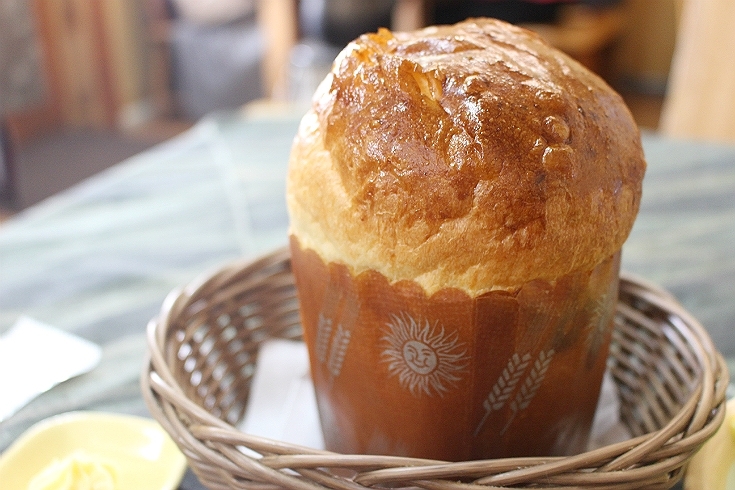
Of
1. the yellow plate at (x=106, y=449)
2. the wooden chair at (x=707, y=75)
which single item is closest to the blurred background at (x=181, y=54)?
the wooden chair at (x=707, y=75)

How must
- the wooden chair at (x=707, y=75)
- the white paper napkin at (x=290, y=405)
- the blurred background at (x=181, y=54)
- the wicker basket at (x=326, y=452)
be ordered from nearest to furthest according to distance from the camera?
the wicker basket at (x=326, y=452) → the white paper napkin at (x=290, y=405) → the wooden chair at (x=707, y=75) → the blurred background at (x=181, y=54)

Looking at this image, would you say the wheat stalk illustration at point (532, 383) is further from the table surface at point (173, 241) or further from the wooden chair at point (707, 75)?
the wooden chair at point (707, 75)

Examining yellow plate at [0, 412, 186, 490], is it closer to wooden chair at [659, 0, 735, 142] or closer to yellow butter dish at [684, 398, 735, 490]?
yellow butter dish at [684, 398, 735, 490]

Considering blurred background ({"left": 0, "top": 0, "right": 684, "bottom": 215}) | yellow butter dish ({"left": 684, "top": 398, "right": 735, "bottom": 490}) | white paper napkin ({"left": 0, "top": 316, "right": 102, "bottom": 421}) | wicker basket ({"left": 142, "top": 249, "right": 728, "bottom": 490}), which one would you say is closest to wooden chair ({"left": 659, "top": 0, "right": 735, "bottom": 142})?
blurred background ({"left": 0, "top": 0, "right": 684, "bottom": 215})

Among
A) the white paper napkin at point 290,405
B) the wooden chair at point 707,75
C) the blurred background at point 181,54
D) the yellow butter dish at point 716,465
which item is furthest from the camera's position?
the blurred background at point 181,54

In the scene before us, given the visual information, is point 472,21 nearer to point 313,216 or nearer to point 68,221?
point 313,216

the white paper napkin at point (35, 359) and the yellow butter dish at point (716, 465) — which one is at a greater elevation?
the yellow butter dish at point (716, 465)
